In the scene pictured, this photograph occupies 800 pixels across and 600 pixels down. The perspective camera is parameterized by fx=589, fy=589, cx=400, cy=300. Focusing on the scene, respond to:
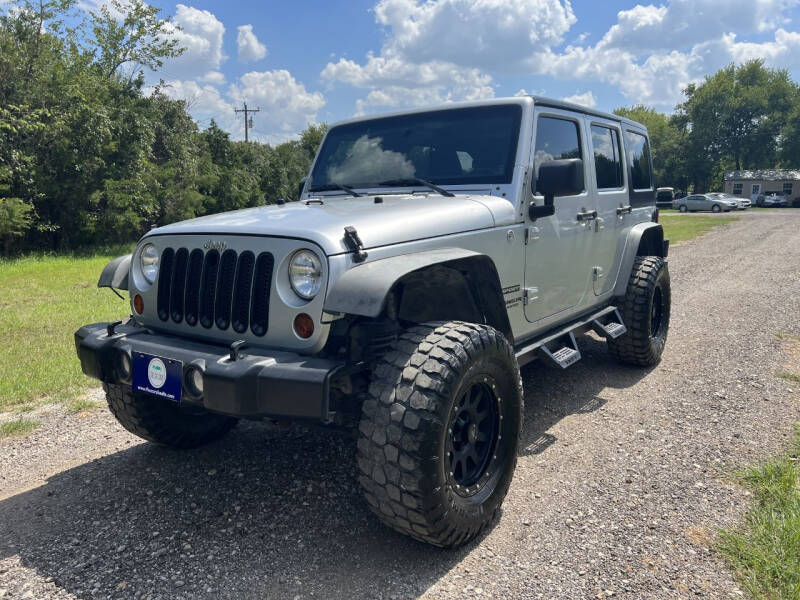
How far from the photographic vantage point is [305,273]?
249cm

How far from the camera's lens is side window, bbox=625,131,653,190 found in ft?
17.4

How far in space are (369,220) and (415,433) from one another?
1021 millimetres

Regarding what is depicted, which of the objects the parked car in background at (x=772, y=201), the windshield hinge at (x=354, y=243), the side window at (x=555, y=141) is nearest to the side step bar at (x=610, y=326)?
the side window at (x=555, y=141)

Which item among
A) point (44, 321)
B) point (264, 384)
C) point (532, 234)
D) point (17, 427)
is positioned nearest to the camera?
point (264, 384)

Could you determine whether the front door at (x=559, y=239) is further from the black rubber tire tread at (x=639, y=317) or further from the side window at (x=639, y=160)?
the side window at (x=639, y=160)

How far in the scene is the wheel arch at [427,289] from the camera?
7.58ft

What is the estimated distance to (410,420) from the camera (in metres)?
2.31

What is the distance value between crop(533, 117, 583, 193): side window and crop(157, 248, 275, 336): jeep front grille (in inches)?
73.6

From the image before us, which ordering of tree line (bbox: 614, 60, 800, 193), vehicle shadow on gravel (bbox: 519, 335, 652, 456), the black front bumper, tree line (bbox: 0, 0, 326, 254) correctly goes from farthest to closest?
tree line (bbox: 614, 60, 800, 193) < tree line (bbox: 0, 0, 326, 254) < vehicle shadow on gravel (bbox: 519, 335, 652, 456) < the black front bumper

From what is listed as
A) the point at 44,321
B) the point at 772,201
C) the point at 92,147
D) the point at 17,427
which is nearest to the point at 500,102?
the point at 17,427

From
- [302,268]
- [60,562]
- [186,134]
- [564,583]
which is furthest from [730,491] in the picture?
[186,134]

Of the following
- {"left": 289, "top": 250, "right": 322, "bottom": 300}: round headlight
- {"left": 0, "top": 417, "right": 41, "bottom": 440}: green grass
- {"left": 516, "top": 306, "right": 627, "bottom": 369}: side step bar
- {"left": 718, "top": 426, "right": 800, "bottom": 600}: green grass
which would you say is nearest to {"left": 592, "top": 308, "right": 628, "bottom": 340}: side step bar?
{"left": 516, "top": 306, "right": 627, "bottom": 369}: side step bar

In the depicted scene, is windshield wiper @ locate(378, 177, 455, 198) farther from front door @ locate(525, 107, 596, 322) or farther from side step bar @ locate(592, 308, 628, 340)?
side step bar @ locate(592, 308, 628, 340)

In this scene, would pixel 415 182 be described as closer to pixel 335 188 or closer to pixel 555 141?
pixel 335 188
